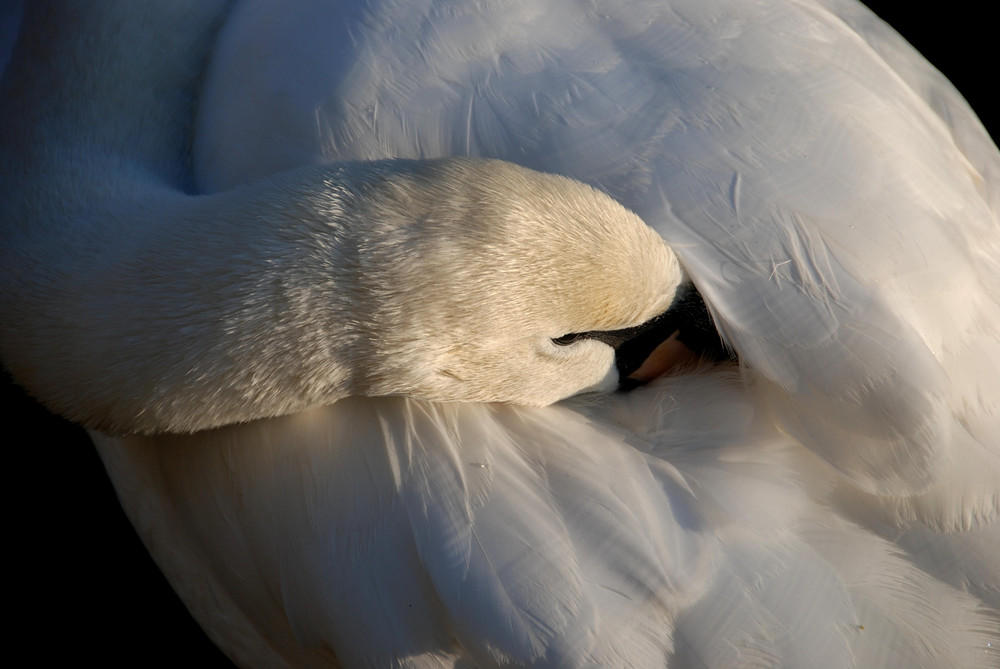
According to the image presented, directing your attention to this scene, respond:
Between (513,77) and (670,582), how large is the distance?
3.10ft

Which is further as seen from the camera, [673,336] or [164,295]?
[673,336]

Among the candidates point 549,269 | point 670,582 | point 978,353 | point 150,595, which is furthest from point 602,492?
point 150,595

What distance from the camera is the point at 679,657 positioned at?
157 centimetres

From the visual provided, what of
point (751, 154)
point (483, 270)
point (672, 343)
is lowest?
point (672, 343)

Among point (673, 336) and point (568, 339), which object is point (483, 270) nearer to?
point (568, 339)

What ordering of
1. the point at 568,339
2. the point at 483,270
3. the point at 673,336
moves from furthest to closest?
the point at 673,336 → the point at 568,339 → the point at 483,270

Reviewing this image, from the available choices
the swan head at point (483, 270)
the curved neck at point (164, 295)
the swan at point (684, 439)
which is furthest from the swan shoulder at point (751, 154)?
the curved neck at point (164, 295)

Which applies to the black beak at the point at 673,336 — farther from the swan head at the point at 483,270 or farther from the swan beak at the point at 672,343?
the swan head at the point at 483,270

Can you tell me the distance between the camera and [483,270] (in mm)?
1450

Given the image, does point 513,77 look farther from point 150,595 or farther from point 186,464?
point 150,595

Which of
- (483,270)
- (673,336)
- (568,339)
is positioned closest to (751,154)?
(673,336)

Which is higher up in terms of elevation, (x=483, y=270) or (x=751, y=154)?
(x=751, y=154)

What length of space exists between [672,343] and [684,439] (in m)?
0.18

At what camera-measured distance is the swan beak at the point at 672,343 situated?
1.70 metres
